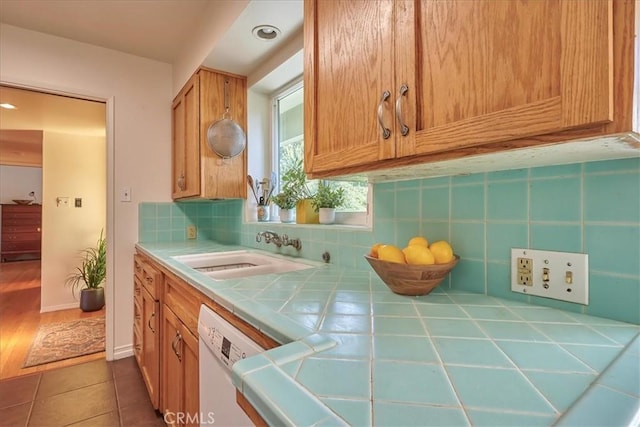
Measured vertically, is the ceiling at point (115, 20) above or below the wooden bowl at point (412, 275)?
above

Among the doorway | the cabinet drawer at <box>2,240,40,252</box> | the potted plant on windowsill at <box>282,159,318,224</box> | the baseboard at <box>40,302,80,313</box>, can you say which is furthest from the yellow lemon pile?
the cabinet drawer at <box>2,240,40,252</box>

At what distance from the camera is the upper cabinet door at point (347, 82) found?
29.3 inches

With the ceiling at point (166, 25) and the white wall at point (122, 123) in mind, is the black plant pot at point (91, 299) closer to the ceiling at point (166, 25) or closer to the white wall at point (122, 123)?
the white wall at point (122, 123)

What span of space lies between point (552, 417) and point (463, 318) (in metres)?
0.32

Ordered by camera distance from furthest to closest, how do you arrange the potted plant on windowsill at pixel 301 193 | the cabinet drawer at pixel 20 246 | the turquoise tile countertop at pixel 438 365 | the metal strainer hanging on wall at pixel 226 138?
the cabinet drawer at pixel 20 246, the metal strainer hanging on wall at pixel 226 138, the potted plant on windowsill at pixel 301 193, the turquoise tile countertop at pixel 438 365

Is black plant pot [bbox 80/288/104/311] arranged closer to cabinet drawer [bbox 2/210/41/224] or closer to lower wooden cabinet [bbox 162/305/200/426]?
lower wooden cabinet [bbox 162/305/200/426]

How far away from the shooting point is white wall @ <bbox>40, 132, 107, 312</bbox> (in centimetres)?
356

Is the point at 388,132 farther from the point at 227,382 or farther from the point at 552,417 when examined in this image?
the point at 227,382

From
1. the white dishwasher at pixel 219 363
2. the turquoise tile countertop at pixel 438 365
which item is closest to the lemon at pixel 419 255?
the turquoise tile countertop at pixel 438 365

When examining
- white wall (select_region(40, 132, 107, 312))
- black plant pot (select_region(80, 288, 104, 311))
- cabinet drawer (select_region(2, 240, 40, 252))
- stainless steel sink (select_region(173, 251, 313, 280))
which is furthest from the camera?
cabinet drawer (select_region(2, 240, 40, 252))

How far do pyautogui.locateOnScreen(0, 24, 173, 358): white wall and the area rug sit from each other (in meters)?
0.40

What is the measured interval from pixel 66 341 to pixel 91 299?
2.90ft

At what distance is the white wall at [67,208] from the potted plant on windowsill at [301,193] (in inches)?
130

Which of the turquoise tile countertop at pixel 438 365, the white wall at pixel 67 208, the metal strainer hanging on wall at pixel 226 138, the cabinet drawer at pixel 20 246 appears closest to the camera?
the turquoise tile countertop at pixel 438 365
